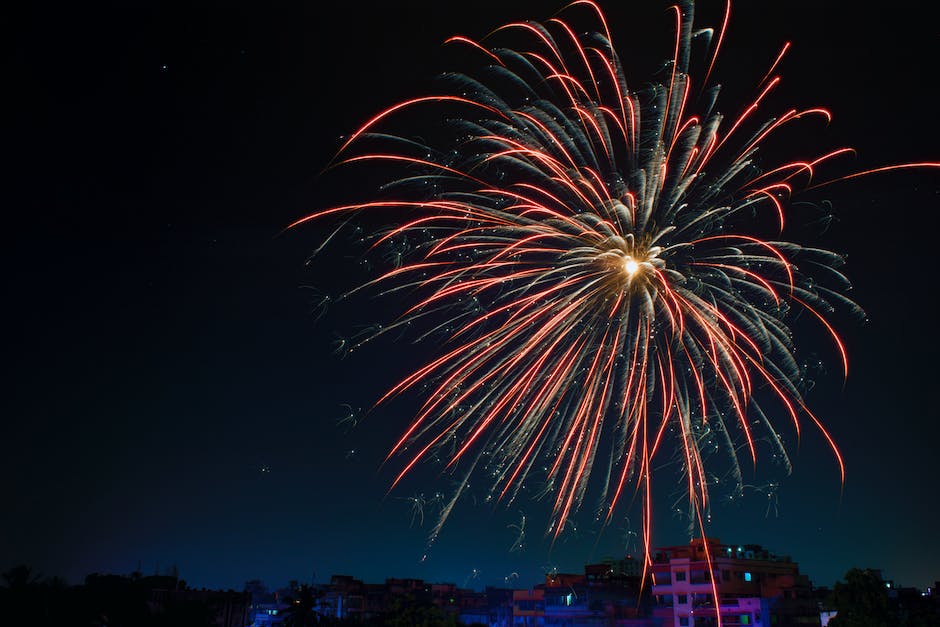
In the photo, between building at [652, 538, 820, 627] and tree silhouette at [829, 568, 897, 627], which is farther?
building at [652, 538, 820, 627]

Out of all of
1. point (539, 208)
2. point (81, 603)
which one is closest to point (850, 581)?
point (539, 208)

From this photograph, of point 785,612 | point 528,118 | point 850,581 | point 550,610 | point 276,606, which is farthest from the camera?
point 276,606

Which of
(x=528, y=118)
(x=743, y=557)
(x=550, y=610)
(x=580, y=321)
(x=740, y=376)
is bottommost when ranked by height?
(x=550, y=610)

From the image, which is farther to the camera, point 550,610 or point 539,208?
point 550,610

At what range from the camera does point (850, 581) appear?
3944cm

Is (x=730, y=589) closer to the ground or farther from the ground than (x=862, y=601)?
farther from the ground

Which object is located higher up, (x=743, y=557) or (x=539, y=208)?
(x=539, y=208)

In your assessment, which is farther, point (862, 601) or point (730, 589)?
point (730, 589)

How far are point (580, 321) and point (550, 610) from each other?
135 feet

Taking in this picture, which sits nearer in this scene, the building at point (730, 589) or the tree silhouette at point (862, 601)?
the tree silhouette at point (862, 601)

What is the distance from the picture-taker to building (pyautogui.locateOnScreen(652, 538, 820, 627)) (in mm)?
47969

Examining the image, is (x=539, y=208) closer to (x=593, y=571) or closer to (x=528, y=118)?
(x=528, y=118)

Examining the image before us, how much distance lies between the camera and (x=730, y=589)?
5041 centimetres

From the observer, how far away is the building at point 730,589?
4797 cm
